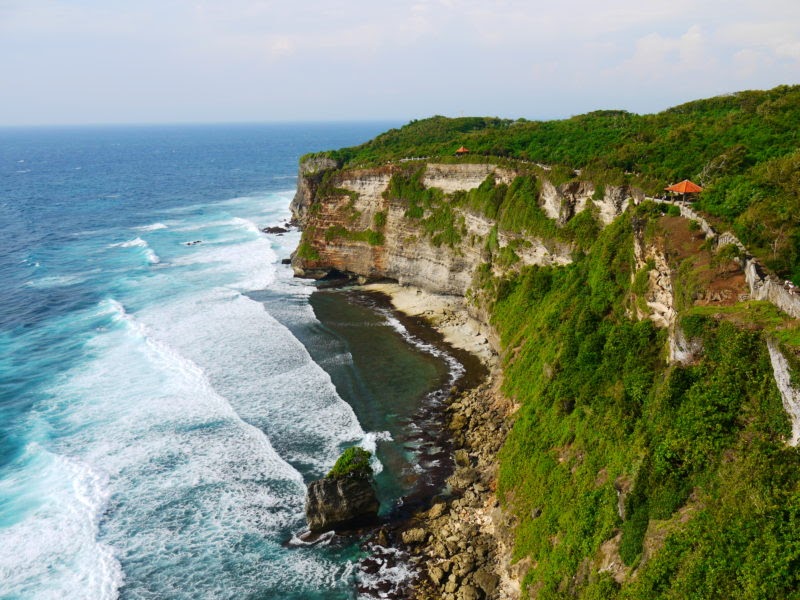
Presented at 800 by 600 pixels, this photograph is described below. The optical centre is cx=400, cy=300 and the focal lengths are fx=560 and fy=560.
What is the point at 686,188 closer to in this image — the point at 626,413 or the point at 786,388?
the point at 626,413

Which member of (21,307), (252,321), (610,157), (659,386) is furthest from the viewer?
(21,307)

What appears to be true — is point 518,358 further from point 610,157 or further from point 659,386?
point 610,157

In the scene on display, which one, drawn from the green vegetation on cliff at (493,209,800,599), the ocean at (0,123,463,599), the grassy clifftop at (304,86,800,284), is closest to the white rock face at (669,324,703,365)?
the green vegetation on cliff at (493,209,800,599)

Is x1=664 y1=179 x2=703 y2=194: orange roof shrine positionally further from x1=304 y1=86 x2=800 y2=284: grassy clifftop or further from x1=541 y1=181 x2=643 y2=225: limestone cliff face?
x1=541 y1=181 x2=643 y2=225: limestone cliff face

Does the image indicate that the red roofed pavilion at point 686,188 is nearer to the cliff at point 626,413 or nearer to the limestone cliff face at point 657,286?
the cliff at point 626,413

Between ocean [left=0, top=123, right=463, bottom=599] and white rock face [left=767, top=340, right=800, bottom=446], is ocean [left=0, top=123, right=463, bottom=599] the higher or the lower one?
the lower one

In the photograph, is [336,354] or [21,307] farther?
[21,307]

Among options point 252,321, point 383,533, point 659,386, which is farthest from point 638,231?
point 252,321
